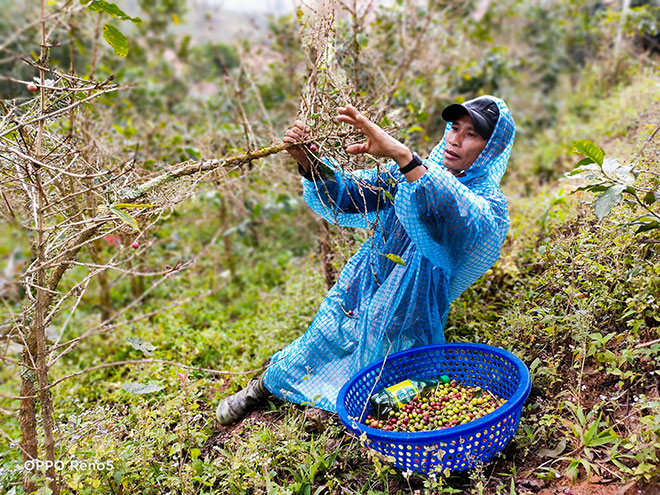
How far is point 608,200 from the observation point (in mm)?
1697

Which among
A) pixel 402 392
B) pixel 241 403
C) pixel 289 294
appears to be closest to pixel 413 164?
pixel 402 392

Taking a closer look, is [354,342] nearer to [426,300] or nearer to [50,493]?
[426,300]

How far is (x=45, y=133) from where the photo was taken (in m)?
1.87

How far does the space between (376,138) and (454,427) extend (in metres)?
0.97

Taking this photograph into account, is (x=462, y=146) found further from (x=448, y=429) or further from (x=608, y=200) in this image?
(x=448, y=429)

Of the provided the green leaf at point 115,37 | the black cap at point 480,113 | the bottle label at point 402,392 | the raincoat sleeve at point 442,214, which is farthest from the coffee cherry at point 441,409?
the green leaf at point 115,37

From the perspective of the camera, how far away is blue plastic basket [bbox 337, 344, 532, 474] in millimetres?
1538

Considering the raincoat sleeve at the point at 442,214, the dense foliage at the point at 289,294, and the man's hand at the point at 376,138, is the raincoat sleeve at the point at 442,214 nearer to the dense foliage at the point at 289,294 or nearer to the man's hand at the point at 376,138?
the man's hand at the point at 376,138

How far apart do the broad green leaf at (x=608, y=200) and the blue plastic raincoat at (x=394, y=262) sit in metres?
0.32

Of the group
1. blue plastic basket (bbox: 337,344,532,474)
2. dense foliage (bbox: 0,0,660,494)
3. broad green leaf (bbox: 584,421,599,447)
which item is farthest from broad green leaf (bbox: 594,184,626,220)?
broad green leaf (bbox: 584,421,599,447)

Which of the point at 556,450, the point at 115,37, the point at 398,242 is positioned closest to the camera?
the point at 115,37

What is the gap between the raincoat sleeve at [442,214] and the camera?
1589mm

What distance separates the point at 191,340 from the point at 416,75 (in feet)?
11.1

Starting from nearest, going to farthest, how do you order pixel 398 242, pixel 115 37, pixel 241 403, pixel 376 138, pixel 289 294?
pixel 115 37 < pixel 376 138 < pixel 398 242 < pixel 241 403 < pixel 289 294
